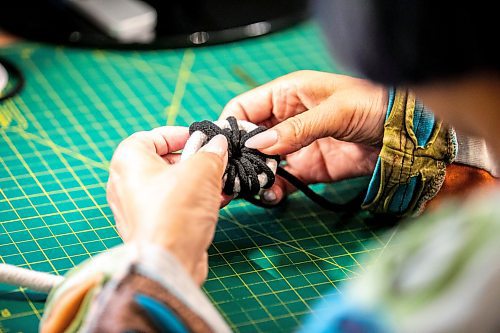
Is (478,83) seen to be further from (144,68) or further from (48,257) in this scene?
(144,68)

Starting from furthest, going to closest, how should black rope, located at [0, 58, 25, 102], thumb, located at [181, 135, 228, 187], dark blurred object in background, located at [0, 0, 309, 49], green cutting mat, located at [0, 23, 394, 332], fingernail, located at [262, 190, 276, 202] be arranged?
dark blurred object in background, located at [0, 0, 309, 49]
black rope, located at [0, 58, 25, 102]
fingernail, located at [262, 190, 276, 202]
green cutting mat, located at [0, 23, 394, 332]
thumb, located at [181, 135, 228, 187]

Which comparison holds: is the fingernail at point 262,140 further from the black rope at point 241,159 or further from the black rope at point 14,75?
the black rope at point 14,75

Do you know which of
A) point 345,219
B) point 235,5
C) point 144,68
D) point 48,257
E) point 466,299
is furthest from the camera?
point 235,5

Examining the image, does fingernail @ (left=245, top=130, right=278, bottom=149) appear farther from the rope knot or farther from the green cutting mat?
the green cutting mat

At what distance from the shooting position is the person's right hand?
3.90 feet

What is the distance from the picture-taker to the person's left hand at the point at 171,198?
0.90 metres

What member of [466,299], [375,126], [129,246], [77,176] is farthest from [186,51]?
[466,299]

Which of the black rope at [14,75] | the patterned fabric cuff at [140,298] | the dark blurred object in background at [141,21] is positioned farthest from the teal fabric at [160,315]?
the dark blurred object in background at [141,21]

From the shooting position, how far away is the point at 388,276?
2.33 ft

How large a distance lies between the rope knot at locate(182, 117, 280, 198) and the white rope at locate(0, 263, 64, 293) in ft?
0.77

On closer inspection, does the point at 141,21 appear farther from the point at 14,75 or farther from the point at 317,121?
the point at 317,121

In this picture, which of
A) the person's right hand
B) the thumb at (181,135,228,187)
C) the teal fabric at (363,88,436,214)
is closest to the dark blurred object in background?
the person's right hand

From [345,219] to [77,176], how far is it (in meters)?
0.42

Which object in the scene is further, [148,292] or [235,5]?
[235,5]
